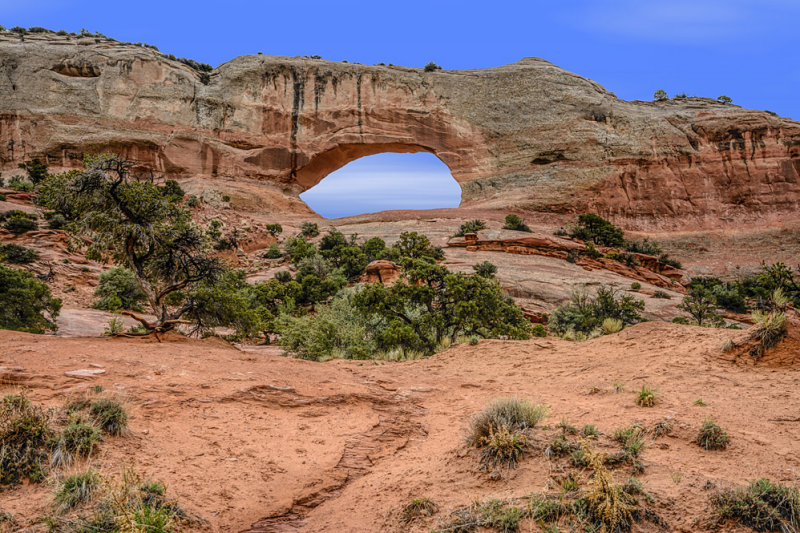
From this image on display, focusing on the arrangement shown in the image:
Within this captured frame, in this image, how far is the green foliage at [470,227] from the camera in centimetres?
3253

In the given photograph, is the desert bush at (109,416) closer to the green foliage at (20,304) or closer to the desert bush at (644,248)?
the green foliage at (20,304)

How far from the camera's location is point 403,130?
45.6 metres

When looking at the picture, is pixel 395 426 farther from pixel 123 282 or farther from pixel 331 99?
pixel 331 99

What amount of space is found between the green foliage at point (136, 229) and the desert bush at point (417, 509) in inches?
323

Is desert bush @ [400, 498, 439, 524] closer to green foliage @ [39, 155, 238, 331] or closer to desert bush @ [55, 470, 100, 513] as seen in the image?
desert bush @ [55, 470, 100, 513]

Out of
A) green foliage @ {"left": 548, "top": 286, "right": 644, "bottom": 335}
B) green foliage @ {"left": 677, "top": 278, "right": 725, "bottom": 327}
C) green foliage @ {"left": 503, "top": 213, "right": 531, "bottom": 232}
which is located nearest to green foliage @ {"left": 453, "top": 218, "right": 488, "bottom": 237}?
green foliage @ {"left": 503, "top": 213, "right": 531, "bottom": 232}

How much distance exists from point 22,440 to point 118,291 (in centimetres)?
1767

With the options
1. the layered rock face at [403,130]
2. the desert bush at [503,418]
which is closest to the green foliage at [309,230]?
the layered rock face at [403,130]

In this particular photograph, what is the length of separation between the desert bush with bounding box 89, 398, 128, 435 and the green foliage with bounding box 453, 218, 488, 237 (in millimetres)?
27544

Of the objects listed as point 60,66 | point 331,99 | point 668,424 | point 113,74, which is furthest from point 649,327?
point 60,66

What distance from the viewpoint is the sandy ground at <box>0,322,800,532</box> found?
4.57 metres

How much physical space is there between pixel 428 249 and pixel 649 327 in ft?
56.0

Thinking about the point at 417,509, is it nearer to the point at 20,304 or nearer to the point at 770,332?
the point at 770,332

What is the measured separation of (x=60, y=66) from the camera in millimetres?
41812
